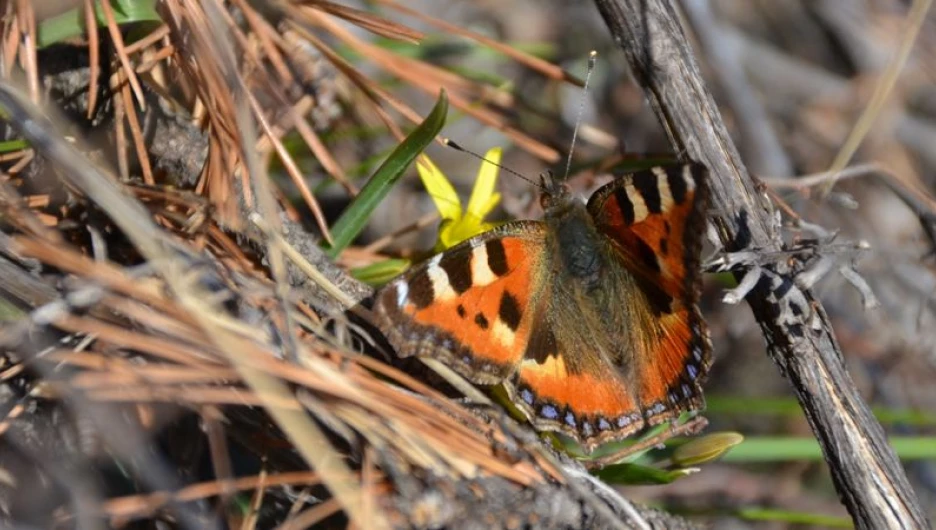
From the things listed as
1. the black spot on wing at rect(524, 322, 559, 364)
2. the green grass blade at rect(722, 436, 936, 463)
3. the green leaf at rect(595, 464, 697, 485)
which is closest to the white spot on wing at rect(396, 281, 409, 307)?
the black spot on wing at rect(524, 322, 559, 364)

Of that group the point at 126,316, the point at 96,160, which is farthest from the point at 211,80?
the point at 126,316

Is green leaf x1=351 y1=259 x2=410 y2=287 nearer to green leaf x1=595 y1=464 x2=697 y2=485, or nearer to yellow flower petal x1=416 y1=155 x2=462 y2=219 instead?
yellow flower petal x1=416 y1=155 x2=462 y2=219

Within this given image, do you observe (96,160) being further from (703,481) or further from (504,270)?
(703,481)

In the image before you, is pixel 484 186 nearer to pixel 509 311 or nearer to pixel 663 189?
pixel 509 311

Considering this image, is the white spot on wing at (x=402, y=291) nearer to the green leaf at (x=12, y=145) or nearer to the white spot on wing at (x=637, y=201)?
the white spot on wing at (x=637, y=201)

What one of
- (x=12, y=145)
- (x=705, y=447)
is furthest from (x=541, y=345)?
(x=12, y=145)

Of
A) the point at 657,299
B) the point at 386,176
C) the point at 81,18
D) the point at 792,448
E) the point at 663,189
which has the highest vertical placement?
the point at 81,18
